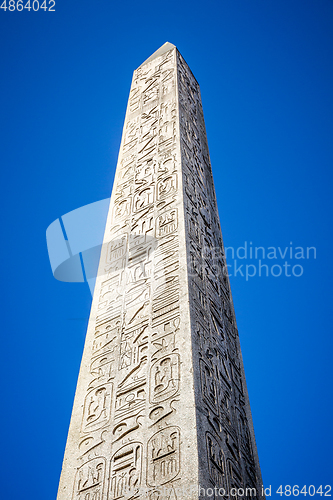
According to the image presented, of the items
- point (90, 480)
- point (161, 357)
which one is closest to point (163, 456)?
point (90, 480)

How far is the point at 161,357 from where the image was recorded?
3971 millimetres

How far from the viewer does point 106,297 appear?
4.91 m

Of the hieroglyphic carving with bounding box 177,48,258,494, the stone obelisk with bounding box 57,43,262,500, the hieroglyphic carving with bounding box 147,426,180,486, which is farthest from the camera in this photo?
the hieroglyphic carving with bounding box 177,48,258,494

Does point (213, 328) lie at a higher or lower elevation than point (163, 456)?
higher

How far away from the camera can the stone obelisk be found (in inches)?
136

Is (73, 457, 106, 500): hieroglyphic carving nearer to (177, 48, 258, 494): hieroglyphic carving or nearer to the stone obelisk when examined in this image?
the stone obelisk

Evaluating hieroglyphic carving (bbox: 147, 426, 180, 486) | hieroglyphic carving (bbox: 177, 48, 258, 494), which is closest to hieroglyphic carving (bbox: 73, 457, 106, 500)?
hieroglyphic carving (bbox: 147, 426, 180, 486)

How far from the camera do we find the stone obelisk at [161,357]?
11.3 ft

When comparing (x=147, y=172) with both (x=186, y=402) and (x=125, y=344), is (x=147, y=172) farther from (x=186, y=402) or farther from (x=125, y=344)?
(x=186, y=402)

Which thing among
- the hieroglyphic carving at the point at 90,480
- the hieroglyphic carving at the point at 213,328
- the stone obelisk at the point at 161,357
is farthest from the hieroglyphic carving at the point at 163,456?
the hieroglyphic carving at the point at 90,480

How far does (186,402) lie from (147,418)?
0.93 feet

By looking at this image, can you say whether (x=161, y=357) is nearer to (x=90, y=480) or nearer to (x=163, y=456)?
(x=163, y=456)

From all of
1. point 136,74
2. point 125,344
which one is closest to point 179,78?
point 136,74

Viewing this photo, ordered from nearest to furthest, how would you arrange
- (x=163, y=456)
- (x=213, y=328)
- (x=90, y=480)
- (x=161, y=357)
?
(x=163, y=456) → (x=90, y=480) → (x=161, y=357) → (x=213, y=328)
